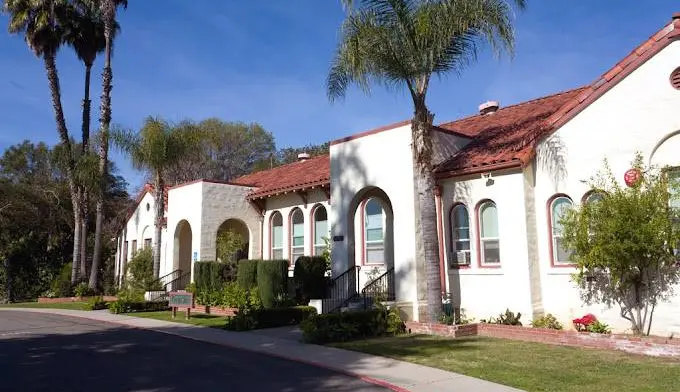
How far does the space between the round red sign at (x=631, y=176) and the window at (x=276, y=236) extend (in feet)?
44.1

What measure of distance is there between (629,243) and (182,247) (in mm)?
19176

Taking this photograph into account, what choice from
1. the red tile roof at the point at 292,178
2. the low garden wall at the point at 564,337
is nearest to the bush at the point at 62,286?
the red tile roof at the point at 292,178

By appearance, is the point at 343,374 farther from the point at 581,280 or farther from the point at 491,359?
the point at 581,280

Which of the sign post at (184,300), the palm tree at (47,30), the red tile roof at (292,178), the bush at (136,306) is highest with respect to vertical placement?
the palm tree at (47,30)

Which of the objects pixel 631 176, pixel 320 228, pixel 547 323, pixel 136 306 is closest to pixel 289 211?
pixel 320 228

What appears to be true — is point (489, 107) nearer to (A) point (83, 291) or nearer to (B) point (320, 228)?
(B) point (320, 228)

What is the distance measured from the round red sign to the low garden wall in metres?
3.00

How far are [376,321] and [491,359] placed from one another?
3.90 metres

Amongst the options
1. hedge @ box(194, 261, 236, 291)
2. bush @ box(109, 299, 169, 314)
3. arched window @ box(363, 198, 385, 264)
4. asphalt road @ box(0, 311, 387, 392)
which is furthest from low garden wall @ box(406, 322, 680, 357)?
bush @ box(109, 299, 169, 314)

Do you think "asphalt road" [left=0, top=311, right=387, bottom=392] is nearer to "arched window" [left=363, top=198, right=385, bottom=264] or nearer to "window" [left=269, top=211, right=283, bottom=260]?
"arched window" [left=363, top=198, right=385, bottom=264]

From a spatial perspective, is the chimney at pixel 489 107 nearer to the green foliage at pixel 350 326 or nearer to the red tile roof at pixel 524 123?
the red tile roof at pixel 524 123

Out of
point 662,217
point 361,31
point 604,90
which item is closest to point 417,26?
point 361,31

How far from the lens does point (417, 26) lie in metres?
12.9

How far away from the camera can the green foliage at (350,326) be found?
41.5 feet
